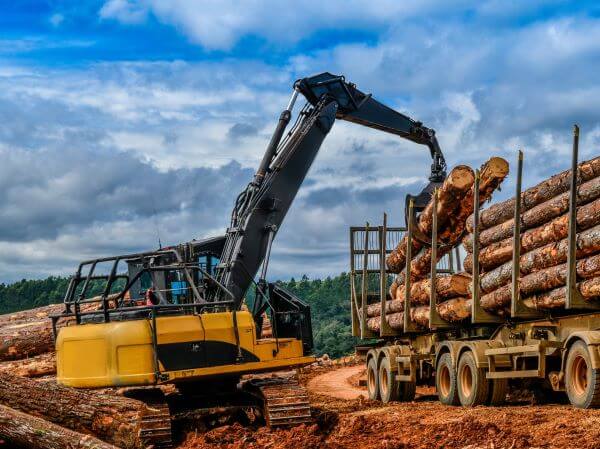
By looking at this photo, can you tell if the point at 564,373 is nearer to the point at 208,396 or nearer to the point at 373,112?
the point at 208,396

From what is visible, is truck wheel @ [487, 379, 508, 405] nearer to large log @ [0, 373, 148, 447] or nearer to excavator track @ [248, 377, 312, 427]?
excavator track @ [248, 377, 312, 427]

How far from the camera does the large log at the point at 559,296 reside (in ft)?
39.3

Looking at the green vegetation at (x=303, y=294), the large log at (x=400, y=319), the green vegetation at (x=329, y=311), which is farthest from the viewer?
the green vegetation at (x=303, y=294)

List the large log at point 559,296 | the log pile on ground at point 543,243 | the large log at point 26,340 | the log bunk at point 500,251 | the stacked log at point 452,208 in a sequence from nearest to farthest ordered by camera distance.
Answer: the large log at point 559,296 → the log pile on ground at point 543,243 → the log bunk at point 500,251 → the stacked log at point 452,208 → the large log at point 26,340

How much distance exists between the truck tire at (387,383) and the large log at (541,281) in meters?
3.78

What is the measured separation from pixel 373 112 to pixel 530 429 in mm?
13808

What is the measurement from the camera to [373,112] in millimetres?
23344

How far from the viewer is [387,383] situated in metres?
18.3

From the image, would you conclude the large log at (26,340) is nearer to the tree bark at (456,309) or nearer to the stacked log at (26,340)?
the stacked log at (26,340)

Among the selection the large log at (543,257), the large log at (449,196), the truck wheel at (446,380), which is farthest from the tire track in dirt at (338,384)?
the large log at (543,257)

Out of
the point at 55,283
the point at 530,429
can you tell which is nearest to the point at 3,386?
the point at 530,429

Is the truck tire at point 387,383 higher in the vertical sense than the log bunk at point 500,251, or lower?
lower

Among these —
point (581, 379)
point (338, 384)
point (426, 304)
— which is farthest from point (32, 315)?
point (581, 379)

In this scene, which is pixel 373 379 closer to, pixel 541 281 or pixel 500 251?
pixel 500 251
